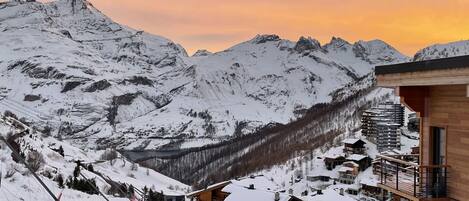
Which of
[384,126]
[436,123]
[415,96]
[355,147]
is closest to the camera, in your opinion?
[436,123]

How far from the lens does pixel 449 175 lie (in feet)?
27.2

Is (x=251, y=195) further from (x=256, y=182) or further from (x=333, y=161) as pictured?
(x=333, y=161)

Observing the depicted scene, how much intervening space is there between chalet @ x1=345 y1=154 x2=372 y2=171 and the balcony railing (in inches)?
2438

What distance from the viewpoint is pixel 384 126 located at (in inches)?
2977

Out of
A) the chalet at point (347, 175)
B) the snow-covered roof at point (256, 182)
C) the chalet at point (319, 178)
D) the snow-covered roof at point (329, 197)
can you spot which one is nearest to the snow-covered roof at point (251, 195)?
the snow-covered roof at point (329, 197)

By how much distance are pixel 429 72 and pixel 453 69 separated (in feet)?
2.01

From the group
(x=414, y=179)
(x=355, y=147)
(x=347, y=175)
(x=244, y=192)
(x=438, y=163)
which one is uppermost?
(x=438, y=163)

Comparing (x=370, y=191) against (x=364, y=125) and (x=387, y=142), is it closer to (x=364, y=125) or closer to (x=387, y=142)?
(x=387, y=142)

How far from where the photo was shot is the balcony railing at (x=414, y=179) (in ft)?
27.3

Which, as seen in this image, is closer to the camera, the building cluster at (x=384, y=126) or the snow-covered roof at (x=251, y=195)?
the snow-covered roof at (x=251, y=195)

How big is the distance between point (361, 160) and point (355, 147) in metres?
6.01

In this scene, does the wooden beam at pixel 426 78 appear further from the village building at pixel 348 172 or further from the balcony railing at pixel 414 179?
the village building at pixel 348 172

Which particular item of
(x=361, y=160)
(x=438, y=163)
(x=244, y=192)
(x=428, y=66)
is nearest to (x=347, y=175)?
(x=361, y=160)

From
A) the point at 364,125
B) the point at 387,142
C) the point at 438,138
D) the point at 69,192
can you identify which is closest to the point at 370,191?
the point at 387,142
